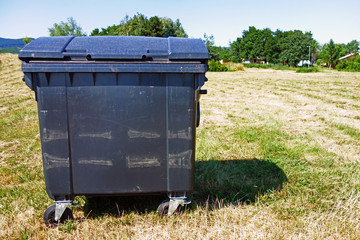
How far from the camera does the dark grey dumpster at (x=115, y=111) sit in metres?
2.07

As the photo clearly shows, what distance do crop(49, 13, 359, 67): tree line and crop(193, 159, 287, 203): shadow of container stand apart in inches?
1600

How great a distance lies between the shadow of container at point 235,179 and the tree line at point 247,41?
40.6 meters

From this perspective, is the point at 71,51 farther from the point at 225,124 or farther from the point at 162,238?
the point at 225,124

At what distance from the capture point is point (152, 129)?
221 centimetres

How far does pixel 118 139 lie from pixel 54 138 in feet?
1.64

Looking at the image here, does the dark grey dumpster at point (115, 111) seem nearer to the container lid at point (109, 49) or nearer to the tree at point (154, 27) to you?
the container lid at point (109, 49)

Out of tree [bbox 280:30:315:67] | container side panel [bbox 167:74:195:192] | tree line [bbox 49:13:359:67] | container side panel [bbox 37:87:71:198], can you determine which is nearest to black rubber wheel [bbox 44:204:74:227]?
container side panel [bbox 37:87:71:198]

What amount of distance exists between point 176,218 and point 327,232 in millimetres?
1243

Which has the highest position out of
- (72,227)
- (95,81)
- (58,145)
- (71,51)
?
(71,51)

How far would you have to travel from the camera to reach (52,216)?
2371 millimetres

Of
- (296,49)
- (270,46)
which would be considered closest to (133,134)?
(296,49)

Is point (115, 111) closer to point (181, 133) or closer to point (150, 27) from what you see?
point (181, 133)

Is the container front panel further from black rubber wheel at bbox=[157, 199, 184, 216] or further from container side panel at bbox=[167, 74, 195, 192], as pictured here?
black rubber wheel at bbox=[157, 199, 184, 216]

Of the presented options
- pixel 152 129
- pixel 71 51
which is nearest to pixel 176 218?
pixel 152 129
